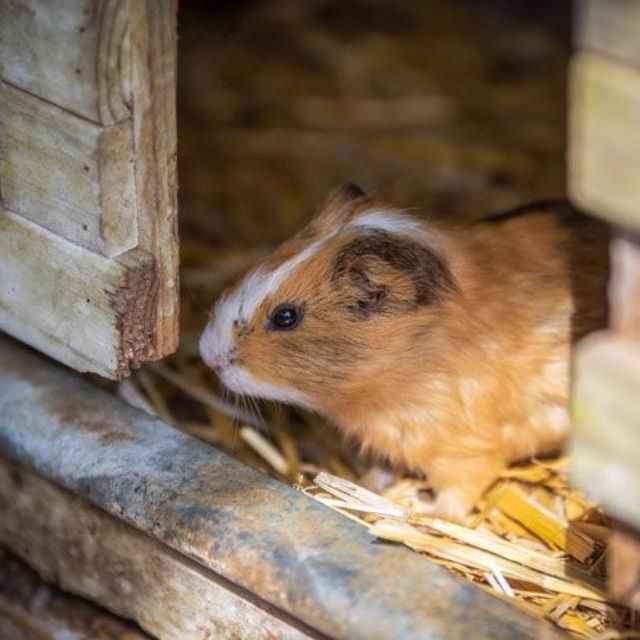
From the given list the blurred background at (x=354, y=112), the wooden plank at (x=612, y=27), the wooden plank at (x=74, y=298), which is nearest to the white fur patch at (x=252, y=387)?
the wooden plank at (x=74, y=298)

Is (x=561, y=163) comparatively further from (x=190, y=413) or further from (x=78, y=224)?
(x=78, y=224)

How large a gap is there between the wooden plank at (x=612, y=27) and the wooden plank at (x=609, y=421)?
507 mm

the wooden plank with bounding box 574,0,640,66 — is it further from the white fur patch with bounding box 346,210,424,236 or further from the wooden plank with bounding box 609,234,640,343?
the white fur patch with bounding box 346,210,424,236

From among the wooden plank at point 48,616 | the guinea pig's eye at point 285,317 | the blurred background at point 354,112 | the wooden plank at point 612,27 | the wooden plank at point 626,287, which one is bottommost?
the wooden plank at point 48,616

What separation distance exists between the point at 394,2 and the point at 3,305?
3802mm

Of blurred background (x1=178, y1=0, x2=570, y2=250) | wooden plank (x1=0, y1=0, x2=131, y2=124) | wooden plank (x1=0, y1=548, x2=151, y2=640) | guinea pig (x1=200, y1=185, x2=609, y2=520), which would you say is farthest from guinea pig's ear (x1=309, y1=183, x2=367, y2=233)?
blurred background (x1=178, y1=0, x2=570, y2=250)

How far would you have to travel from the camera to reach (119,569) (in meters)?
3.59

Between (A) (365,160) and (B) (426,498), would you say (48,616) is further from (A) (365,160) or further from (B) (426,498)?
(A) (365,160)

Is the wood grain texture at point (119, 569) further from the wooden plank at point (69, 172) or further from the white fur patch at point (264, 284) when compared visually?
the wooden plank at point (69, 172)

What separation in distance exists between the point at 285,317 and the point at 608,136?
4.47 feet

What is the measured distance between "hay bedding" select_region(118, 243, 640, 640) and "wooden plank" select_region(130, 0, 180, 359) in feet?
1.81

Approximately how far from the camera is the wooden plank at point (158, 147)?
288 cm

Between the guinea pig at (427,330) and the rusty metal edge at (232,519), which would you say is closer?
the rusty metal edge at (232,519)

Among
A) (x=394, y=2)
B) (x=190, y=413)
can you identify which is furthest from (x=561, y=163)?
(x=190, y=413)
